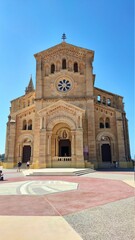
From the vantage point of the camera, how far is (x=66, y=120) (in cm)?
2677

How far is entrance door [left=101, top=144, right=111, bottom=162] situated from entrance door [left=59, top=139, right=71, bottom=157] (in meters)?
5.72

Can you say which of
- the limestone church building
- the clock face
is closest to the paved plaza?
the limestone church building

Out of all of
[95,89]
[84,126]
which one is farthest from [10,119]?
[95,89]

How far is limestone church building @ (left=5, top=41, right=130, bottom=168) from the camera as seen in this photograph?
1037 inches

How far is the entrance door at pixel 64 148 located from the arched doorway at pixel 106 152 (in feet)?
18.8

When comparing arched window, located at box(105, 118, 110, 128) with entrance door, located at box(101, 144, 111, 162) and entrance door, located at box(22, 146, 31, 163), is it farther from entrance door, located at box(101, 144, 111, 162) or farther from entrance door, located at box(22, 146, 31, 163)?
entrance door, located at box(22, 146, 31, 163)

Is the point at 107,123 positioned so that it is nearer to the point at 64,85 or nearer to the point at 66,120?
the point at 66,120

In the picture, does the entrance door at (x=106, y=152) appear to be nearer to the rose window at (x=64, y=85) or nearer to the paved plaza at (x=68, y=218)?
the rose window at (x=64, y=85)

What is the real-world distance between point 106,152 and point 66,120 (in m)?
8.98

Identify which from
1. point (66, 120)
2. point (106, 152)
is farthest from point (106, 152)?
point (66, 120)

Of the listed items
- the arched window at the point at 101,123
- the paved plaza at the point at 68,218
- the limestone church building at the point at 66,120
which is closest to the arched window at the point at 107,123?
the limestone church building at the point at 66,120

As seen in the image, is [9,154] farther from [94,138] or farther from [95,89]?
[95,89]

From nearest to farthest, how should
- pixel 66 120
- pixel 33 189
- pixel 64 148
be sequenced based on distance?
1. pixel 33 189
2. pixel 66 120
3. pixel 64 148

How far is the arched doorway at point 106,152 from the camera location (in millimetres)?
29359
